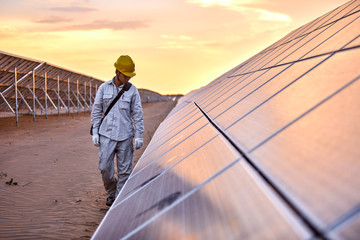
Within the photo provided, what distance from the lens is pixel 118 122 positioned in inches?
227

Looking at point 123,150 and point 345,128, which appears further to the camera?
point 123,150

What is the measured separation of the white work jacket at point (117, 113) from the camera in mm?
5777

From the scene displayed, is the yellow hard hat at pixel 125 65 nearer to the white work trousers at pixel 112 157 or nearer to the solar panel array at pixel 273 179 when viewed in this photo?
the white work trousers at pixel 112 157

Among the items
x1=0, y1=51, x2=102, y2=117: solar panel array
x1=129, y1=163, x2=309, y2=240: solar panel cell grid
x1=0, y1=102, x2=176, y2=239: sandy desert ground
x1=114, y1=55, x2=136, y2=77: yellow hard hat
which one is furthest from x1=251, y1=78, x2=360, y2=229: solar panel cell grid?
x1=0, y1=51, x2=102, y2=117: solar panel array

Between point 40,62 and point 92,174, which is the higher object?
point 40,62

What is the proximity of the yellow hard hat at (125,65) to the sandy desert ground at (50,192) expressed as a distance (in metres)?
2.44

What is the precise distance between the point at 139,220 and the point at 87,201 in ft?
16.5

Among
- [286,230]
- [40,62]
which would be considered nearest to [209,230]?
[286,230]

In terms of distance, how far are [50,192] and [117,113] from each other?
3159mm

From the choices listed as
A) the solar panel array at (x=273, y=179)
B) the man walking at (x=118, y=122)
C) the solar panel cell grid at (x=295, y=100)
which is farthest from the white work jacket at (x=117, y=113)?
the solar panel cell grid at (x=295, y=100)

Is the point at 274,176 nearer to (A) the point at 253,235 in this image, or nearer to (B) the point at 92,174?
(A) the point at 253,235

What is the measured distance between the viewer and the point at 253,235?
1.46m

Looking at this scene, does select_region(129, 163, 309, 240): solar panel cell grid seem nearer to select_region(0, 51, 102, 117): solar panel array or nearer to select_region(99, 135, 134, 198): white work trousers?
select_region(99, 135, 134, 198): white work trousers

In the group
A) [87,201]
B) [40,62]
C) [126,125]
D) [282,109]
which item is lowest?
[87,201]
